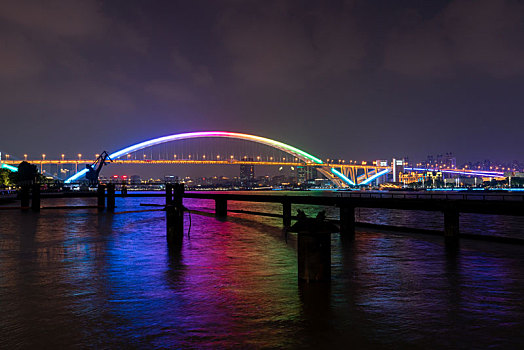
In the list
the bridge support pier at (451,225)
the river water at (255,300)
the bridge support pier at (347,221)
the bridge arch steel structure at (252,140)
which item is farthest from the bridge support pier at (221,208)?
the bridge arch steel structure at (252,140)

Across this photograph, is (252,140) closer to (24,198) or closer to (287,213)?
(24,198)


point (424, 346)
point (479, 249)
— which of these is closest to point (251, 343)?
point (424, 346)

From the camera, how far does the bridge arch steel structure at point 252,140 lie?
535ft

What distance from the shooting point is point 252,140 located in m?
172

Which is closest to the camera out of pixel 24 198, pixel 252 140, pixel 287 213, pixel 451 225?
pixel 451 225

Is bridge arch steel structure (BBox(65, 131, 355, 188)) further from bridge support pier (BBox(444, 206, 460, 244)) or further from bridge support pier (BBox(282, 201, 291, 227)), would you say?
bridge support pier (BBox(444, 206, 460, 244))

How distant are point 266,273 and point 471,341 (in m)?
6.43

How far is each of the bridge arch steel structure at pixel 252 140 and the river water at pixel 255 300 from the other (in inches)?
5798

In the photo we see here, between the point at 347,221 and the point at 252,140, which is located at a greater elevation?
the point at 252,140

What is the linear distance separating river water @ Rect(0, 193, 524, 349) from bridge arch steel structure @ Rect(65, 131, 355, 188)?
483 feet

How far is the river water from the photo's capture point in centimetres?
659

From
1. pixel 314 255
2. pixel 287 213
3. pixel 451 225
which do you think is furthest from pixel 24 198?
pixel 314 255

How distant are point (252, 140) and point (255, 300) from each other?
6463 inches

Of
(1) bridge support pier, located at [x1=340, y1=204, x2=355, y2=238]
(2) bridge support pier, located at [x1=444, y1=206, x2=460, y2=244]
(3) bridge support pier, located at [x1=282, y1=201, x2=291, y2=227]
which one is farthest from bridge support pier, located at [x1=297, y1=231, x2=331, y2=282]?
(3) bridge support pier, located at [x1=282, y1=201, x2=291, y2=227]
